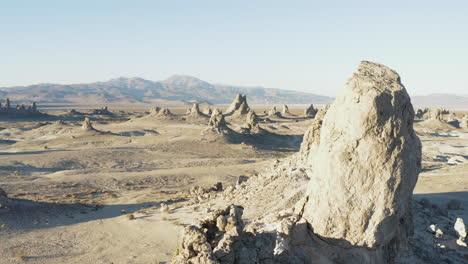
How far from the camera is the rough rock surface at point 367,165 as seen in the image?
20.6ft

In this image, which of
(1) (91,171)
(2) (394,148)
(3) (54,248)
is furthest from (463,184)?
(1) (91,171)

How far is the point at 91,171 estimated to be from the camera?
25594 millimetres

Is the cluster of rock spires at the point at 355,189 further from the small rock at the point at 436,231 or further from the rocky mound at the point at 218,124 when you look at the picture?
the rocky mound at the point at 218,124

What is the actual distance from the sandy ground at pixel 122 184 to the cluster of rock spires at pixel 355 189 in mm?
5306

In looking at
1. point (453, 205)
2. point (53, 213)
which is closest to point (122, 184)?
A: point (53, 213)

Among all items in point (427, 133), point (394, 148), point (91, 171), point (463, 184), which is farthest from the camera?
point (427, 133)

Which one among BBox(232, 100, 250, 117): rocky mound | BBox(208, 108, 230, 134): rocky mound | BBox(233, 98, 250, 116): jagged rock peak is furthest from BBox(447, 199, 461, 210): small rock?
BBox(233, 98, 250, 116): jagged rock peak

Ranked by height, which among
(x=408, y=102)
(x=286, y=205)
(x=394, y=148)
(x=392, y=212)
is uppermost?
(x=408, y=102)

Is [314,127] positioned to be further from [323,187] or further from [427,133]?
[427,133]

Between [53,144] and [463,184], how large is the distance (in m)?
34.9

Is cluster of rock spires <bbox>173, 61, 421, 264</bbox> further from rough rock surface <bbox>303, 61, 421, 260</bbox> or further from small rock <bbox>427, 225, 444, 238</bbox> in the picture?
small rock <bbox>427, 225, 444, 238</bbox>

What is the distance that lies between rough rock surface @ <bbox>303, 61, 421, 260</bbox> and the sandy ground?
5.64 metres

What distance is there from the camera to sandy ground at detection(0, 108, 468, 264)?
12016 mm

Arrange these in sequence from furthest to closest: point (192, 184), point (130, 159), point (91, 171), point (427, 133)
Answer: point (427, 133)
point (130, 159)
point (91, 171)
point (192, 184)
